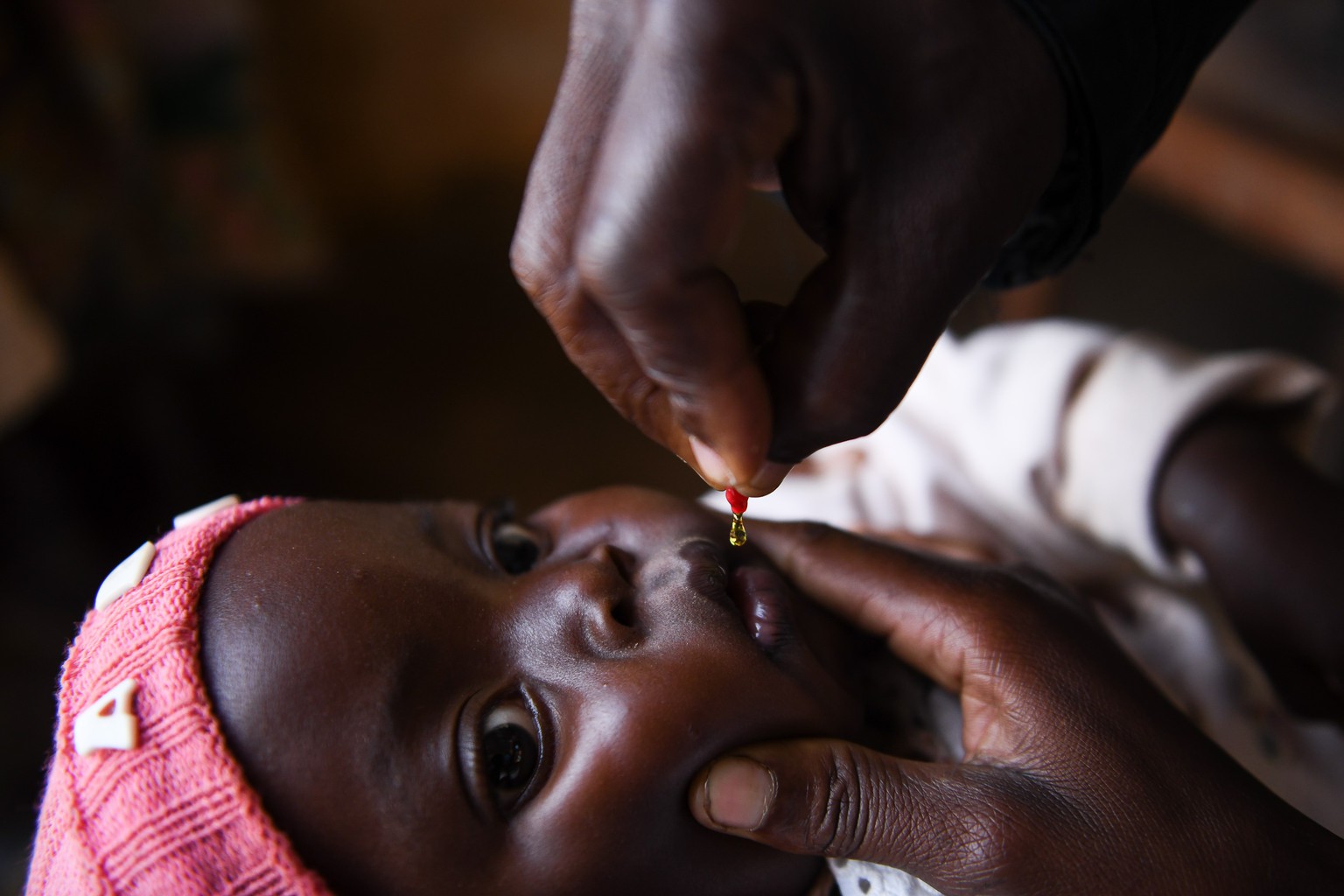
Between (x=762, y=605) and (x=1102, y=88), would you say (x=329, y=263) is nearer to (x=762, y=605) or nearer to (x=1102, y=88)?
(x=762, y=605)

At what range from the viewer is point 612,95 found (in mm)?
604

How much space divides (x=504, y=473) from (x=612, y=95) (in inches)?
74.0

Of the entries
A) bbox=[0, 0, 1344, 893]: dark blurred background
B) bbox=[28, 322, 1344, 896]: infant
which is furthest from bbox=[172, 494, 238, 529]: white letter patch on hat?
bbox=[0, 0, 1344, 893]: dark blurred background

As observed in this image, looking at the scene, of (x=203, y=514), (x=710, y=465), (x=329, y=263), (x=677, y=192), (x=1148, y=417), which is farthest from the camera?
(x=329, y=263)

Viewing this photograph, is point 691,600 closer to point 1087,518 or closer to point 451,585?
point 451,585

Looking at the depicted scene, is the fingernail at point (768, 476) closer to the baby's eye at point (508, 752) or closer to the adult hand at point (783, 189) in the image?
the adult hand at point (783, 189)

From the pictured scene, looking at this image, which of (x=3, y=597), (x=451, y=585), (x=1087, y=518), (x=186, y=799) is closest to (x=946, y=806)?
(x=451, y=585)

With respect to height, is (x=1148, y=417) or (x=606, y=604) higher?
(x=606, y=604)

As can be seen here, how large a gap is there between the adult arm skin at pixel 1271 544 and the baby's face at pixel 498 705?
578 millimetres

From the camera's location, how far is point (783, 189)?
639 mm

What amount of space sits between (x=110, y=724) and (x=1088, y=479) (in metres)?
1.10

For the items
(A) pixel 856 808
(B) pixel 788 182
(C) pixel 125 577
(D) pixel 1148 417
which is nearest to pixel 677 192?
(B) pixel 788 182

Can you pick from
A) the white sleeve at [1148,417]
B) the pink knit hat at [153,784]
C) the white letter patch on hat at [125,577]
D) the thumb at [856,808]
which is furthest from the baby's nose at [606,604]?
the white sleeve at [1148,417]

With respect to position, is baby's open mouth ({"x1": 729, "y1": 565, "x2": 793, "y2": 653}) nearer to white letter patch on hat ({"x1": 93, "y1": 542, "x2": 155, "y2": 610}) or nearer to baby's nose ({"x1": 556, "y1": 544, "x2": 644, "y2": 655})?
baby's nose ({"x1": 556, "y1": 544, "x2": 644, "y2": 655})
